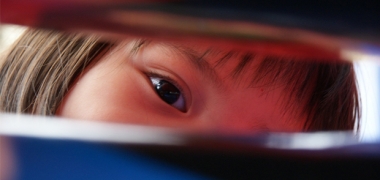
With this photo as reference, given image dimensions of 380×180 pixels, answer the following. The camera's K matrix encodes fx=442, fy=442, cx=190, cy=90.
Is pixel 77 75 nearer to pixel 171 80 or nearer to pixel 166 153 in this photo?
pixel 171 80

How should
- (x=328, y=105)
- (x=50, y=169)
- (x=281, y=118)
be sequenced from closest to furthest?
(x=50, y=169) → (x=281, y=118) → (x=328, y=105)

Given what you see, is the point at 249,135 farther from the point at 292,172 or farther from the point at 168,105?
the point at 168,105

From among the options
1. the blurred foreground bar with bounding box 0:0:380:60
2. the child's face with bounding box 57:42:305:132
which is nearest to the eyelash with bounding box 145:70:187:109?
the child's face with bounding box 57:42:305:132

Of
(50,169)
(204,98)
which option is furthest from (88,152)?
(204,98)

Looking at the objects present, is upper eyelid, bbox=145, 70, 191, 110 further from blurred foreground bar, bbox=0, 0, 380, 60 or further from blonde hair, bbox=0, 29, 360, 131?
blurred foreground bar, bbox=0, 0, 380, 60

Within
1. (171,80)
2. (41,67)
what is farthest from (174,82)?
(41,67)

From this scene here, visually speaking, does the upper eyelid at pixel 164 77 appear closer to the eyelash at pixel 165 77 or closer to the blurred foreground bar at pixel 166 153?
the eyelash at pixel 165 77
